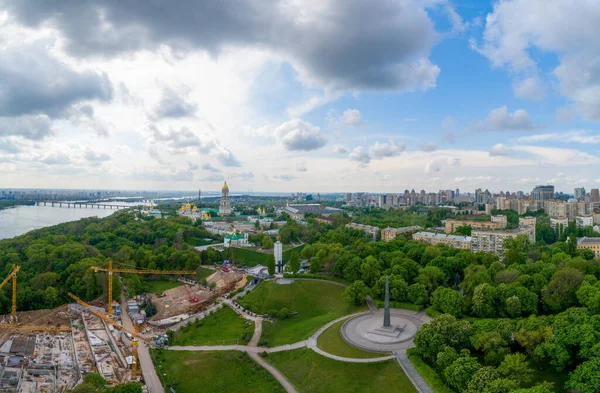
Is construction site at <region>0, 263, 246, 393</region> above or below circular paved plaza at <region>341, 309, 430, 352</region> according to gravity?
below

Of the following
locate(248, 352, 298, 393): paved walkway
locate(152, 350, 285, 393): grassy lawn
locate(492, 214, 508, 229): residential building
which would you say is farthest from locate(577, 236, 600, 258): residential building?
locate(152, 350, 285, 393): grassy lawn

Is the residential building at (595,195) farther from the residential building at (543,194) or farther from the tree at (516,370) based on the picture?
the tree at (516,370)

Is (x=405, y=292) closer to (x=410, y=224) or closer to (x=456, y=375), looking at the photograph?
(x=456, y=375)

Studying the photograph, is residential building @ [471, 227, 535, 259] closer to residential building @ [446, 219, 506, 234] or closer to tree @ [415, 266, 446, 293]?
residential building @ [446, 219, 506, 234]

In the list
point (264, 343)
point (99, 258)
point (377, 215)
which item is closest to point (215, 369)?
point (264, 343)

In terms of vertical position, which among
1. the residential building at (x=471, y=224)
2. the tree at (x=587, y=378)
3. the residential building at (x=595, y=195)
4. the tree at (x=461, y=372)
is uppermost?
the residential building at (x=595, y=195)

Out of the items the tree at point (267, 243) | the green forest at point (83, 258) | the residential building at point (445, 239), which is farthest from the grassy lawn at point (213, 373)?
the residential building at point (445, 239)

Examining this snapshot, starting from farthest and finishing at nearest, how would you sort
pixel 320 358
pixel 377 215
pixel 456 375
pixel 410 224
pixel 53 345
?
1. pixel 377 215
2. pixel 410 224
3. pixel 53 345
4. pixel 320 358
5. pixel 456 375
